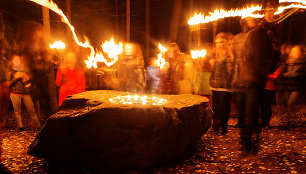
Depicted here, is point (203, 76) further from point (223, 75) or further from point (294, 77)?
point (294, 77)

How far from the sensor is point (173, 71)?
6.89 meters

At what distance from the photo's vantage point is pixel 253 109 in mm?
4070

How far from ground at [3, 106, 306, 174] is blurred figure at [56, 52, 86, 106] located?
1562mm

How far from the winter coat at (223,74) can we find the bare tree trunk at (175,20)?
283 inches

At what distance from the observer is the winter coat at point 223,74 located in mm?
5387

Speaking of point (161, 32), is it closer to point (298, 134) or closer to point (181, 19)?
point (181, 19)

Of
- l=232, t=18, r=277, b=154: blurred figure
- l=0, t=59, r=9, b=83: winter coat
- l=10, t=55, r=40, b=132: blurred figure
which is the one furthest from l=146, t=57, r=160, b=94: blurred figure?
l=0, t=59, r=9, b=83: winter coat

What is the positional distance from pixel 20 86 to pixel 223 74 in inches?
224

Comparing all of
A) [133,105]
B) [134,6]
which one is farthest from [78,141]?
[134,6]

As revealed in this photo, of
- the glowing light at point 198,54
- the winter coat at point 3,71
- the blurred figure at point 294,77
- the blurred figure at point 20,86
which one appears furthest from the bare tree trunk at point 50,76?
the blurred figure at point 294,77

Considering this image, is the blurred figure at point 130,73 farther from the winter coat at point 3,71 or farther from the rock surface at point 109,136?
the winter coat at point 3,71

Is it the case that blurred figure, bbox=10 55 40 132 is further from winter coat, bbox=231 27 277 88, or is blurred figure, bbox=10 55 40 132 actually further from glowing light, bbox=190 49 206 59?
winter coat, bbox=231 27 277 88

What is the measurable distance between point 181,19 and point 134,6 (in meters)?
4.05

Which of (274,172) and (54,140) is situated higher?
(54,140)
